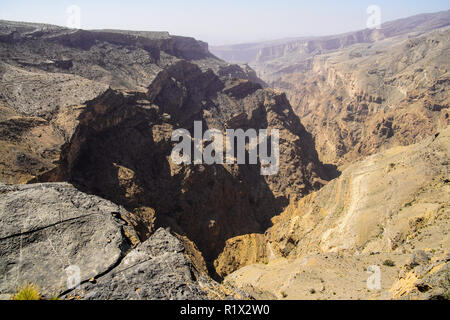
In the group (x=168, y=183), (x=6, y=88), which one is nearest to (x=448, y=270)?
(x=168, y=183)

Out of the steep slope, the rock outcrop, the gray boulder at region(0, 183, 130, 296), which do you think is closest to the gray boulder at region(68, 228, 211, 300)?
the rock outcrop

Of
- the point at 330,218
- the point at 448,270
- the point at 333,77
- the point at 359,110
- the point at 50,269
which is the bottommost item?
the point at 330,218

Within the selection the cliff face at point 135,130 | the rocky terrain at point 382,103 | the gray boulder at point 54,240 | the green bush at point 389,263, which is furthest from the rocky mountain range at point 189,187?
the rocky terrain at point 382,103

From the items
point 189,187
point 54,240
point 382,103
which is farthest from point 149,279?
point 382,103

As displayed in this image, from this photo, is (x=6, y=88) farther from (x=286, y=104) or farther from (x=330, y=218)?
(x=286, y=104)

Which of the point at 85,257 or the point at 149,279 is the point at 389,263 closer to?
the point at 149,279

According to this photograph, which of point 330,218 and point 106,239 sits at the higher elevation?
point 106,239

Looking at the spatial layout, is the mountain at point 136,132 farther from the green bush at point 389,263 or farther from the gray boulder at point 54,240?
the green bush at point 389,263
